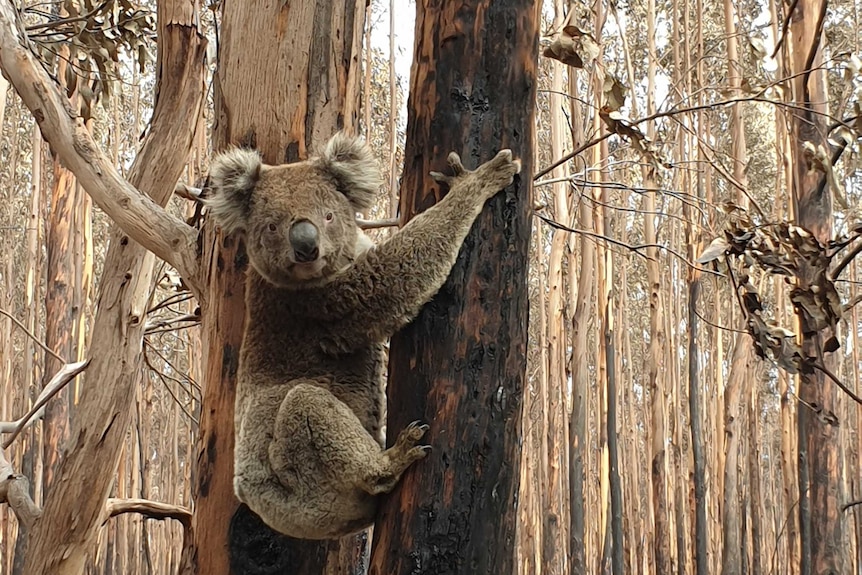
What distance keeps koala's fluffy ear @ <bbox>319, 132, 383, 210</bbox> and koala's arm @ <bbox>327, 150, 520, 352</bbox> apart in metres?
0.34

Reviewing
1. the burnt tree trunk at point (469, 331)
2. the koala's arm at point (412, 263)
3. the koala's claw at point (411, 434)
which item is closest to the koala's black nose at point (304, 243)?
the koala's arm at point (412, 263)

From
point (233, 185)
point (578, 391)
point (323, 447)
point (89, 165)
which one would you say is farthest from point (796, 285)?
point (578, 391)

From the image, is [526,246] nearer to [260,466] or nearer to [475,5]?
[475,5]

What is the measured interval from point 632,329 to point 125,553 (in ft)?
53.2

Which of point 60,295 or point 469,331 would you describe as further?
point 60,295

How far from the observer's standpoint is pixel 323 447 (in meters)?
2.74

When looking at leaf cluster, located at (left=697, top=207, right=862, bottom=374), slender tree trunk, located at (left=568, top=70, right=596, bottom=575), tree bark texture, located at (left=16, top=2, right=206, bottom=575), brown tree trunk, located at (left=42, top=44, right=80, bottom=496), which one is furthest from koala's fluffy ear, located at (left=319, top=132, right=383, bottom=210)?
brown tree trunk, located at (left=42, top=44, right=80, bottom=496)

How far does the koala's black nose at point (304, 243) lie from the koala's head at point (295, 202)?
4cm

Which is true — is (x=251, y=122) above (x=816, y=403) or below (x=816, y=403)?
above

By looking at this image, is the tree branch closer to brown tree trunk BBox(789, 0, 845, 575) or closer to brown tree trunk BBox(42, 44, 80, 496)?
brown tree trunk BBox(789, 0, 845, 575)

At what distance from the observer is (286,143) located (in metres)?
3.53

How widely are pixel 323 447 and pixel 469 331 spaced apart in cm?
77

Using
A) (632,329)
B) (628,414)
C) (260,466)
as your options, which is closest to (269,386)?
(260,466)

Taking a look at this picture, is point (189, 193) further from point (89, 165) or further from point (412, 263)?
point (412, 263)
